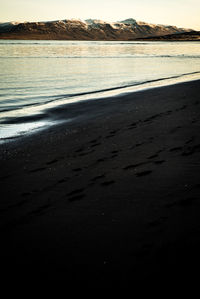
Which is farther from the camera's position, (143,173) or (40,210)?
(143,173)

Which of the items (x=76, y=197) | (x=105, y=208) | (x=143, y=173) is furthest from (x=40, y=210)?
(x=143, y=173)

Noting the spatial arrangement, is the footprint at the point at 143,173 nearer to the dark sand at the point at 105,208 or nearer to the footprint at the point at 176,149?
the dark sand at the point at 105,208

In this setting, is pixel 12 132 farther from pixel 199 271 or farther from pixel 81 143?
pixel 199 271

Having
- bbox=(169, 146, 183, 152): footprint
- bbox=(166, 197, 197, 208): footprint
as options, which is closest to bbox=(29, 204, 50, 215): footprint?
bbox=(166, 197, 197, 208): footprint

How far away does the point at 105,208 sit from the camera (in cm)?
386

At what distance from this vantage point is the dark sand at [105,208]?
2789 mm

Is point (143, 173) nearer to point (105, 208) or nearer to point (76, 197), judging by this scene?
point (105, 208)

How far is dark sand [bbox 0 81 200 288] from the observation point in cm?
279

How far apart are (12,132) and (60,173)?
5193 mm

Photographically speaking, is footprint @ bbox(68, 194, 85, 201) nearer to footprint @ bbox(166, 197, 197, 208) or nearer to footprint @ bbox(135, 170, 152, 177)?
footprint @ bbox(135, 170, 152, 177)

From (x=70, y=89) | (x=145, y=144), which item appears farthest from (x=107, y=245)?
(x=70, y=89)

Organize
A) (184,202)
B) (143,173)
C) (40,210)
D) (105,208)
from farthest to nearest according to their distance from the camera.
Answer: (143,173), (40,210), (105,208), (184,202)

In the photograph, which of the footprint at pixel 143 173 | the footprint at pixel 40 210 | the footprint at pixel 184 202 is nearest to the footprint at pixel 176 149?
the footprint at pixel 143 173

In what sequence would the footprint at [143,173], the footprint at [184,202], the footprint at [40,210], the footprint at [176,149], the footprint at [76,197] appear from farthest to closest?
the footprint at [176,149]
the footprint at [143,173]
the footprint at [76,197]
the footprint at [40,210]
the footprint at [184,202]
